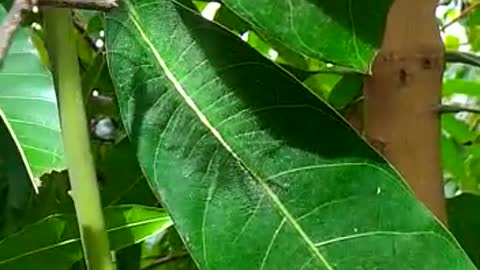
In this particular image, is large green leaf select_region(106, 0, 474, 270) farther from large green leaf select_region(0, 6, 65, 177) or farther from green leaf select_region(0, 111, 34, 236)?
green leaf select_region(0, 111, 34, 236)

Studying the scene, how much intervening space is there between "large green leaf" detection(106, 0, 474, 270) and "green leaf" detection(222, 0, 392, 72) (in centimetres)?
4

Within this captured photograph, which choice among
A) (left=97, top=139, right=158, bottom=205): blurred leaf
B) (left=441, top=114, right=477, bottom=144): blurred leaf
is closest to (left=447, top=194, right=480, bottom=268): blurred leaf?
(left=97, top=139, right=158, bottom=205): blurred leaf

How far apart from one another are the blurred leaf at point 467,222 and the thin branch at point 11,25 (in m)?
0.42

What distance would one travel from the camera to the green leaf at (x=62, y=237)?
561 millimetres

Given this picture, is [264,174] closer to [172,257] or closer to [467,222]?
[467,222]

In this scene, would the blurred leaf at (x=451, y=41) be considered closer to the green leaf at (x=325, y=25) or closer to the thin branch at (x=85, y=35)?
the thin branch at (x=85, y=35)

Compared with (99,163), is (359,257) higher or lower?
lower

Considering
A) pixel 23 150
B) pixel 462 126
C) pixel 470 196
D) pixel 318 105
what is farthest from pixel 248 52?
pixel 462 126

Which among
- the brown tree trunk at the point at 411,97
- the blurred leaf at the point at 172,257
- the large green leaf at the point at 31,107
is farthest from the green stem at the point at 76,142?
the blurred leaf at the point at 172,257

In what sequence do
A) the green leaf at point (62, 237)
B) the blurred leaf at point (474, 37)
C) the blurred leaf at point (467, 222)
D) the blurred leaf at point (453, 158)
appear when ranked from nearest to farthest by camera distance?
the green leaf at point (62, 237) → the blurred leaf at point (467, 222) → the blurred leaf at point (453, 158) → the blurred leaf at point (474, 37)

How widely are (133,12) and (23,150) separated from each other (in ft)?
0.52

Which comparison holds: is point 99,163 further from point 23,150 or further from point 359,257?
point 359,257

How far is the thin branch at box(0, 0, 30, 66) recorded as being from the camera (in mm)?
347

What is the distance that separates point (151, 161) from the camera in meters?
0.42
